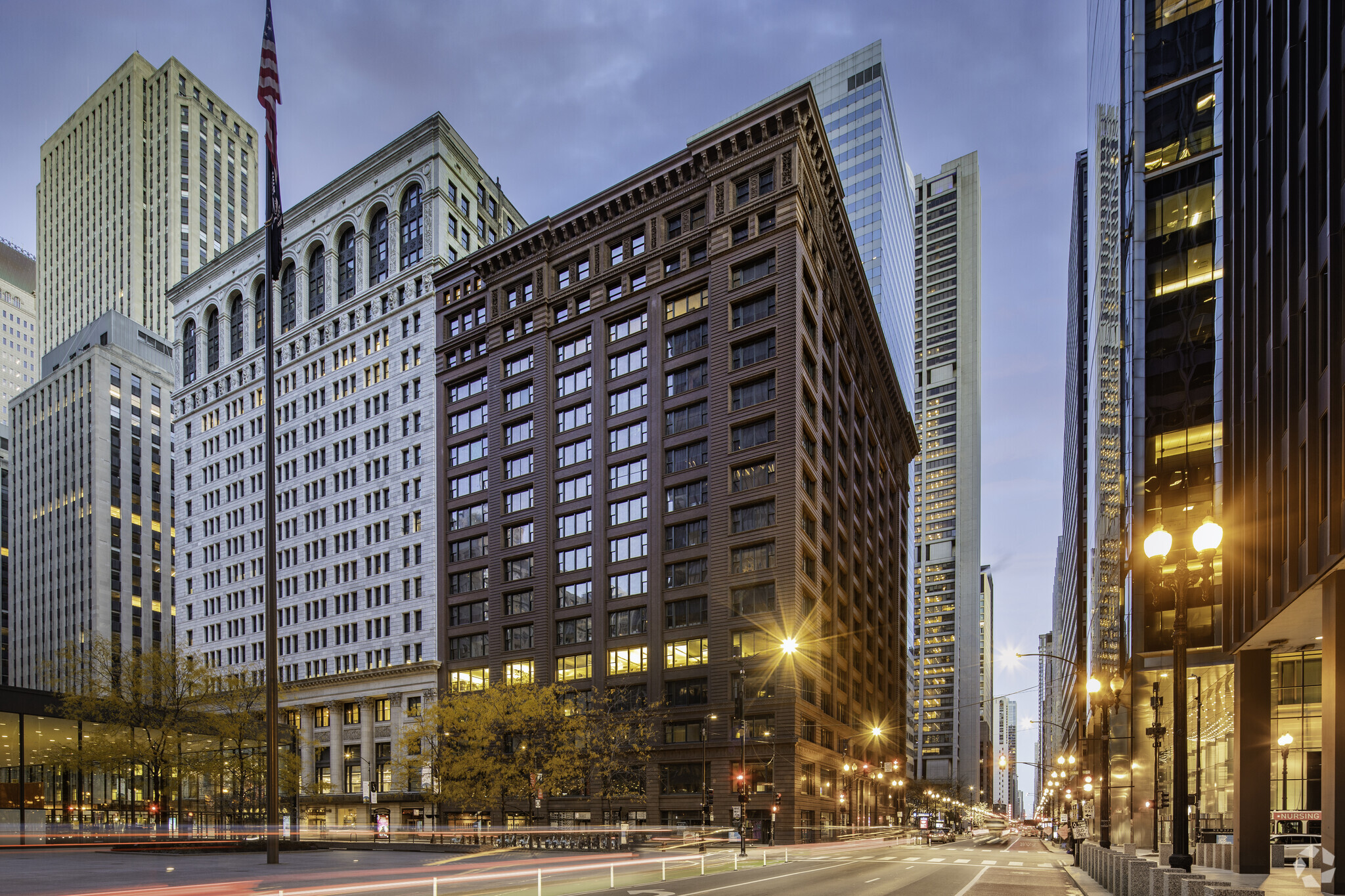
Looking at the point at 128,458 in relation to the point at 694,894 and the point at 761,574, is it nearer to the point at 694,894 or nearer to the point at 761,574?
the point at 761,574

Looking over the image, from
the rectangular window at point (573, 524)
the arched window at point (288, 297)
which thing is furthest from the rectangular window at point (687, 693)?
the arched window at point (288, 297)

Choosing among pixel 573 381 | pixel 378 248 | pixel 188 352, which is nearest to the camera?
pixel 573 381

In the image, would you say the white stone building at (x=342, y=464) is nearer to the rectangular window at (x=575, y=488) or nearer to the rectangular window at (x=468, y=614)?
the rectangular window at (x=468, y=614)

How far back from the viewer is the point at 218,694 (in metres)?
63.0

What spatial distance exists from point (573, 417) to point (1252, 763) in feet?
204

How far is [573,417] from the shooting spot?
82062 mm

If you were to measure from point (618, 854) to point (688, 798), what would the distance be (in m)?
25.0

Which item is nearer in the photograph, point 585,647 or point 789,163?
point 789,163

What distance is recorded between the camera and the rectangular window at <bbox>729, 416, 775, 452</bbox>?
70.6 metres

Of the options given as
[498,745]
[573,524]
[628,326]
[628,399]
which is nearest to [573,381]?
[628,399]

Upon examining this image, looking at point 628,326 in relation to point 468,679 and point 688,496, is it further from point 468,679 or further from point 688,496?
point 468,679

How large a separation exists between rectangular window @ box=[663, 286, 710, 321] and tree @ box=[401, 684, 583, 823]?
32327 millimetres

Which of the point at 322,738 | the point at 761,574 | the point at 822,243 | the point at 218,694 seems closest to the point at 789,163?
the point at 822,243

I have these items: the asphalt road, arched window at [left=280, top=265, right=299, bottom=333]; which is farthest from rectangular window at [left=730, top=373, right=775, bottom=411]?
arched window at [left=280, top=265, right=299, bottom=333]
